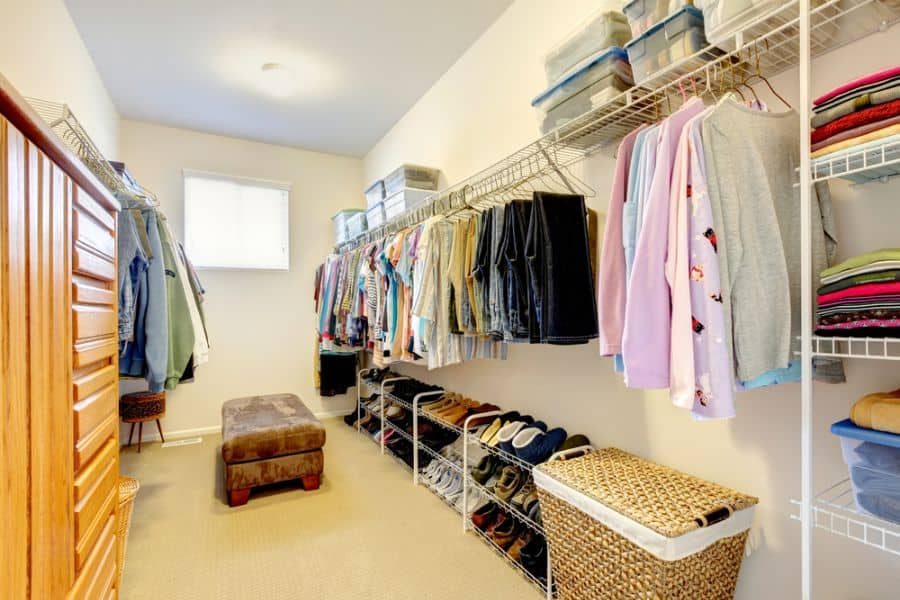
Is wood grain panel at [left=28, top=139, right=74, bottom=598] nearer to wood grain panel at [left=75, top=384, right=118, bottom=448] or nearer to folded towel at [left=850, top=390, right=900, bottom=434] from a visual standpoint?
wood grain panel at [left=75, top=384, right=118, bottom=448]

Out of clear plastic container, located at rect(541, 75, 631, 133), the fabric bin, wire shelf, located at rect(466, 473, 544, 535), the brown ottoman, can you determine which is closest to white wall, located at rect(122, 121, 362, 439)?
the fabric bin

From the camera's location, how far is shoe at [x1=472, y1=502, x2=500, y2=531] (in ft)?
7.10

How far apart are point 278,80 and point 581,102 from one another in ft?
8.01

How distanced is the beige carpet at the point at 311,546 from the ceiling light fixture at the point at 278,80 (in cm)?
280

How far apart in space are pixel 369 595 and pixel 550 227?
1.64 m

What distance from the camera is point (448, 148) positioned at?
10.1 ft

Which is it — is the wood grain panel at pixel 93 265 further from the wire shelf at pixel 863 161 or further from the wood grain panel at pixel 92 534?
the wire shelf at pixel 863 161

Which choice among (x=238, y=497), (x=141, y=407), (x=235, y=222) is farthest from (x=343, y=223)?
(x=238, y=497)

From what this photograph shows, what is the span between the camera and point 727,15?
1124 millimetres

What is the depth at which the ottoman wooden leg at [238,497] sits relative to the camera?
2564 mm

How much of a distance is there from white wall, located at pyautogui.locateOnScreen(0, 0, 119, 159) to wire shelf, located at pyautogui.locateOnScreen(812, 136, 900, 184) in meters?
2.70

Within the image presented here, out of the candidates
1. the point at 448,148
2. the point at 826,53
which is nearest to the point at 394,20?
the point at 448,148

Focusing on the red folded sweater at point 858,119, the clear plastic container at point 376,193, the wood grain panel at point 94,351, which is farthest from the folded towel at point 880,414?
the clear plastic container at point 376,193

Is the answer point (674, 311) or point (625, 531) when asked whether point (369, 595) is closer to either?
point (625, 531)
